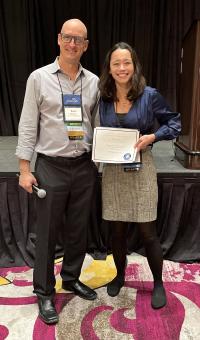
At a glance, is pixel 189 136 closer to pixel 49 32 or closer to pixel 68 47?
pixel 68 47

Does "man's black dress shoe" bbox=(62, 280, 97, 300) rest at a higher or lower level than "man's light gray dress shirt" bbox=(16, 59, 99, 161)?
lower

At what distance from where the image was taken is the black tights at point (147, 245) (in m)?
1.66

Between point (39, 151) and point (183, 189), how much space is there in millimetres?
976

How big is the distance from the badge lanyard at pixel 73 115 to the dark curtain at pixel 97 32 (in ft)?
7.34

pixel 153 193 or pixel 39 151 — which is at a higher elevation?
pixel 39 151

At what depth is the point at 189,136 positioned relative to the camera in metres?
2.16

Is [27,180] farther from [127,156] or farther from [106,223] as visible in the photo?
[106,223]

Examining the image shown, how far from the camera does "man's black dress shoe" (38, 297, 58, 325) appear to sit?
1599 mm

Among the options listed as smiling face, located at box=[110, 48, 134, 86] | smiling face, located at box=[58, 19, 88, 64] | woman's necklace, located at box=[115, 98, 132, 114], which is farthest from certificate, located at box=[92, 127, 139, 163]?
smiling face, located at box=[58, 19, 88, 64]

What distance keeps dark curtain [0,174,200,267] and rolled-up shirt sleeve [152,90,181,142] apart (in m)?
0.56

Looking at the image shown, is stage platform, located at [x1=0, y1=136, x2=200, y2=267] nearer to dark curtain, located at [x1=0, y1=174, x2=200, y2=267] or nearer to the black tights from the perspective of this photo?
dark curtain, located at [x1=0, y1=174, x2=200, y2=267]

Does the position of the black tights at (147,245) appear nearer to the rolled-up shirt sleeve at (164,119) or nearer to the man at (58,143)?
the man at (58,143)

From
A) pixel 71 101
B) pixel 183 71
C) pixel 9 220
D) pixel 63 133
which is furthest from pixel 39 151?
pixel 183 71

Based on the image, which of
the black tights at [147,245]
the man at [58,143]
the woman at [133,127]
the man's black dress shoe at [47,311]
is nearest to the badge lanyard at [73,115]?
the man at [58,143]
